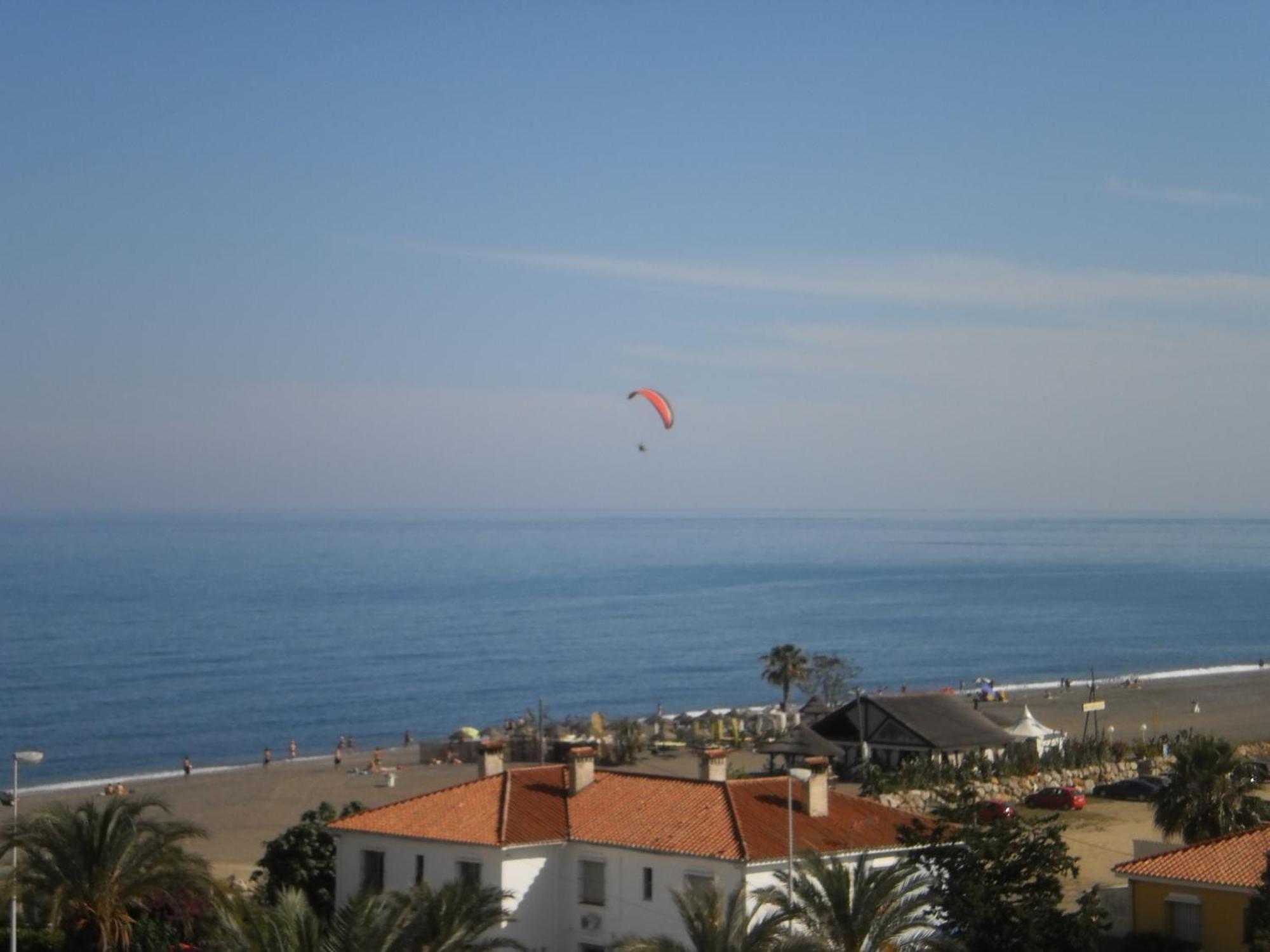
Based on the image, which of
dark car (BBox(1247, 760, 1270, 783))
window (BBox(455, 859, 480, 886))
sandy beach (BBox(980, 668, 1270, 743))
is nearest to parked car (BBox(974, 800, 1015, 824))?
window (BBox(455, 859, 480, 886))

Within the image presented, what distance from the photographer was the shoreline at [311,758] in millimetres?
58219

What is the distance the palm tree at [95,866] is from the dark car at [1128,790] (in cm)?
2609

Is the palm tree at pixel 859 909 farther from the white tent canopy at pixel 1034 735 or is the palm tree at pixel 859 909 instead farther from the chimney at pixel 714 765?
the white tent canopy at pixel 1034 735

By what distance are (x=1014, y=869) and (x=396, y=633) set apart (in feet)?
370

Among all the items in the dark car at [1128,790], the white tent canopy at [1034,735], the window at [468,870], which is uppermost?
the window at [468,870]

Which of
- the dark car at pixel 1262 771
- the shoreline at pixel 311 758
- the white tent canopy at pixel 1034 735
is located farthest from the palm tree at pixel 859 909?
the shoreline at pixel 311 758

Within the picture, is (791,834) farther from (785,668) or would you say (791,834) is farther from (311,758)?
(785,668)

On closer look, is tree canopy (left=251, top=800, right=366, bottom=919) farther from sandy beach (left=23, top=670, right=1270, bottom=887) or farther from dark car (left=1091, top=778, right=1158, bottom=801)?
dark car (left=1091, top=778, right=1158, bottom=801)

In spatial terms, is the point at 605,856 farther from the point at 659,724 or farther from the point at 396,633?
the point at 396,633

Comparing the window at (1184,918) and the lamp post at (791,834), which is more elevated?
the lamp post at (791,834)

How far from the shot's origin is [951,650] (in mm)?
117375

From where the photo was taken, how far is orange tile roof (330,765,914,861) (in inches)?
932

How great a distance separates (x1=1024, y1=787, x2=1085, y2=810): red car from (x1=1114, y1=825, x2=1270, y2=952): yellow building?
16.4 metres

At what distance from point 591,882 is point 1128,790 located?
22.0 meters
